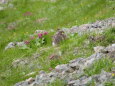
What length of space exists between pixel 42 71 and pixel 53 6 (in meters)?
18.3

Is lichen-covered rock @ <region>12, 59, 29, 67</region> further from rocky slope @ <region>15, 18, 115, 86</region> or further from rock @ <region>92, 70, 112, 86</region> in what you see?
rock @ <region>92, 70, 112, 86</region>

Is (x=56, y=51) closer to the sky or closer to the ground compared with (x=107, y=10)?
closer to the ground

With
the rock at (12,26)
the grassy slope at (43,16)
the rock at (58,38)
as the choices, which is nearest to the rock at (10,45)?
the grassy slope at (43,16)

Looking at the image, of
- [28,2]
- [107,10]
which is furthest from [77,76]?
[28,2]

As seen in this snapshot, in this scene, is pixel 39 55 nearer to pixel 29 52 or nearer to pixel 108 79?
pixel 29 52

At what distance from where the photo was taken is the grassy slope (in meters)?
16.5

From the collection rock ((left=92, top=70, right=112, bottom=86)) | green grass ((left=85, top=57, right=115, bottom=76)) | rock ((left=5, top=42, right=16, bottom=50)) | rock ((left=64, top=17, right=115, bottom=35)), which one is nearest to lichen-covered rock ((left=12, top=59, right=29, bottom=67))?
rock ((left=5, top=42, right=16, bottom=50))

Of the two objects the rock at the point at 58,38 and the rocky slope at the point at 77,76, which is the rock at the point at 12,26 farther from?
the rocky slope at the point at 77,76

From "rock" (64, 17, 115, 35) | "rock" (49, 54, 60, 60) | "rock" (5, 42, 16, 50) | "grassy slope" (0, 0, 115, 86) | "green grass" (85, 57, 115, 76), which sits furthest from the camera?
"rock" (5, 42, 16, 50)

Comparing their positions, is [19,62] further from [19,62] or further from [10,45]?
[10,45]

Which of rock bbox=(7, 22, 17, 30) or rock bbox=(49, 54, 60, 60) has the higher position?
rock bbox=(7, 22, 17, 30)

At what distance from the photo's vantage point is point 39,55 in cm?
1725

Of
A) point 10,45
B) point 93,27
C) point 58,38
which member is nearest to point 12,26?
point 10,45

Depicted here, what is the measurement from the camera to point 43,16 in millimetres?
29891
